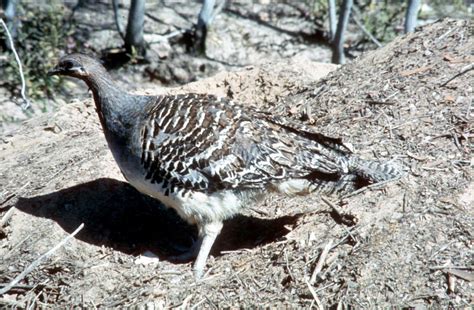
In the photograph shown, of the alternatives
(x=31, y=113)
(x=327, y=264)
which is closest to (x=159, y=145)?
(x=327, y=264)

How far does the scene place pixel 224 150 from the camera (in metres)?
5.74

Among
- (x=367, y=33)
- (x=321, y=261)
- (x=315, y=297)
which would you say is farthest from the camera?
(x=367, y=33)

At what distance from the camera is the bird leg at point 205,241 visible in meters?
5.99

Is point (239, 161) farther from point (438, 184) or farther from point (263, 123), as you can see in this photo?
point (438, 184)

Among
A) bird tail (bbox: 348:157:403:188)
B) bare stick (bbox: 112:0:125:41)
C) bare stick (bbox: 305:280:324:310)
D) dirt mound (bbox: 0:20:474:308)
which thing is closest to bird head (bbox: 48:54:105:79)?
dirt mound (bbox: 0:20:474:308)

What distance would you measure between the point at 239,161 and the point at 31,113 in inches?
231

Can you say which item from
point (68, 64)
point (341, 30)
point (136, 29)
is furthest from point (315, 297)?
point (136, 29)

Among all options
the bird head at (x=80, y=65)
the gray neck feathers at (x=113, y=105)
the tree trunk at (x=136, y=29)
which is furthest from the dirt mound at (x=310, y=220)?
the tree trunk at (x=136, y=29)

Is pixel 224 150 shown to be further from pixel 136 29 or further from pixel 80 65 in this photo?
pixel 136 29

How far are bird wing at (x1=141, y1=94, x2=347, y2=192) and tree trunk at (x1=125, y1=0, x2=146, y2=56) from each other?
17.2 ft

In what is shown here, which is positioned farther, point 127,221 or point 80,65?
point 127,221

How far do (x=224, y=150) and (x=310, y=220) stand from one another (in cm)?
101

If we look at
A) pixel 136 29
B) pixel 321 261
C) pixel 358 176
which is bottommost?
pixel 136 29

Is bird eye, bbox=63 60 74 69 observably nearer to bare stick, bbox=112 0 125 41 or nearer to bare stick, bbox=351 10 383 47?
bare stick, bbox=112 0 125 41
